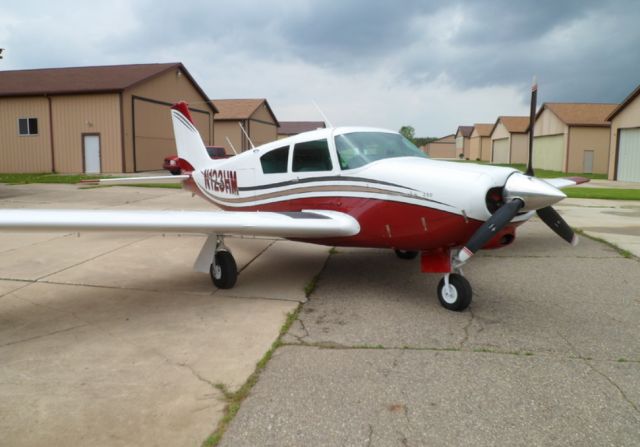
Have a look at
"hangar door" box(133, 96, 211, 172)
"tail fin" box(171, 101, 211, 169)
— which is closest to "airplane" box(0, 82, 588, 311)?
"tail fin" box(171, 101, 211, 169)

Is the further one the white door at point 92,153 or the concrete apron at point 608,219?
the white door at point 92,153

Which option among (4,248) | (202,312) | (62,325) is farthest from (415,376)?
(4,248)

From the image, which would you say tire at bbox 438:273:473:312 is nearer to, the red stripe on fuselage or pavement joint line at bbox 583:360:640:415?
the red stripe on fuselage

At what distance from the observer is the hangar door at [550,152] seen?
37.2 meters

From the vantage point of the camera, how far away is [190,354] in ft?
13.7

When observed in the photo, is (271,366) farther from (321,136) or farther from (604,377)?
(321,136)

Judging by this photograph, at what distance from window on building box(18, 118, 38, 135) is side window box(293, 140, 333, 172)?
30188mm

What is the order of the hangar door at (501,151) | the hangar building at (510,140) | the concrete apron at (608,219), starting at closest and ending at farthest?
the concrete apron at (608,219) < the hangar building at (510,140) < the hangar door at (501,151)

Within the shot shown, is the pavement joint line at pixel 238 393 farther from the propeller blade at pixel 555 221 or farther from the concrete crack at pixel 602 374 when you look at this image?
the propeller blade at pixel 555 221

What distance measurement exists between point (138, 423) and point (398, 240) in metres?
3.36

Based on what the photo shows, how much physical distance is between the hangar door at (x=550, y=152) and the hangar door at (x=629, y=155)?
8121mm

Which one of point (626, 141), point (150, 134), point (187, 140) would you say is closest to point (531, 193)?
point (187, 140)

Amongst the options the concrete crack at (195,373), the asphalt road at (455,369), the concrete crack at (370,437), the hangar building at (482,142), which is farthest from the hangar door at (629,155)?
the hangar building at (482,142)

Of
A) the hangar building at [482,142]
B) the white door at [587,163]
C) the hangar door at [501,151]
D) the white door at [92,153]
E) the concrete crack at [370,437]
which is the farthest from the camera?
the hangar building at [482,142]
